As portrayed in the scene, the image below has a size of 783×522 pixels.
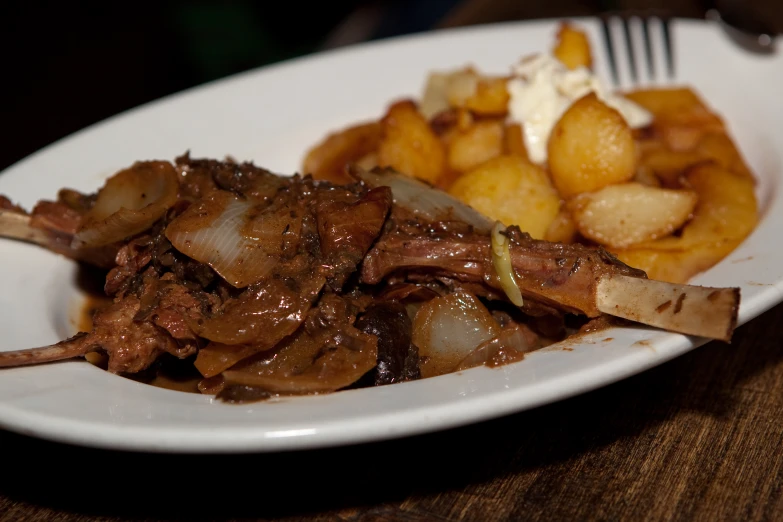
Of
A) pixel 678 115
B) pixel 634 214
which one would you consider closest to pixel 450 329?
pixel 634 214

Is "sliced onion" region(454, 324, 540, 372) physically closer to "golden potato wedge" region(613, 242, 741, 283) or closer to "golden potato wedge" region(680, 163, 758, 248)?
"golden potato wedge" region(613, 242, 741, 283)

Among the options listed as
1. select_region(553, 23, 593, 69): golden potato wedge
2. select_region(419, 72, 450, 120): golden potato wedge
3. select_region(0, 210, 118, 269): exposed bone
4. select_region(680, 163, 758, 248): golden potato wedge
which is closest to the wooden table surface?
select_region(680, 163, 758, 248): golden potato wedge

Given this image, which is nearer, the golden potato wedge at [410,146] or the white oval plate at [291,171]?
the white oval plate at [291,171]

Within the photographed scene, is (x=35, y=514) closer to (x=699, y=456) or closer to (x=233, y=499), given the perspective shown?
(x=233, y=499)

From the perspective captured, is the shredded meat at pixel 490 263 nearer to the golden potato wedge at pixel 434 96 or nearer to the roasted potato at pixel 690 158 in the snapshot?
the roasted potato at pixel 690 158

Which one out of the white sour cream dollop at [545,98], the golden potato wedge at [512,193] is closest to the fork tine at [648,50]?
the white sour cream dollop at [545,98]

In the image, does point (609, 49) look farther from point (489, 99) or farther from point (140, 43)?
Result: point (140, 43)
